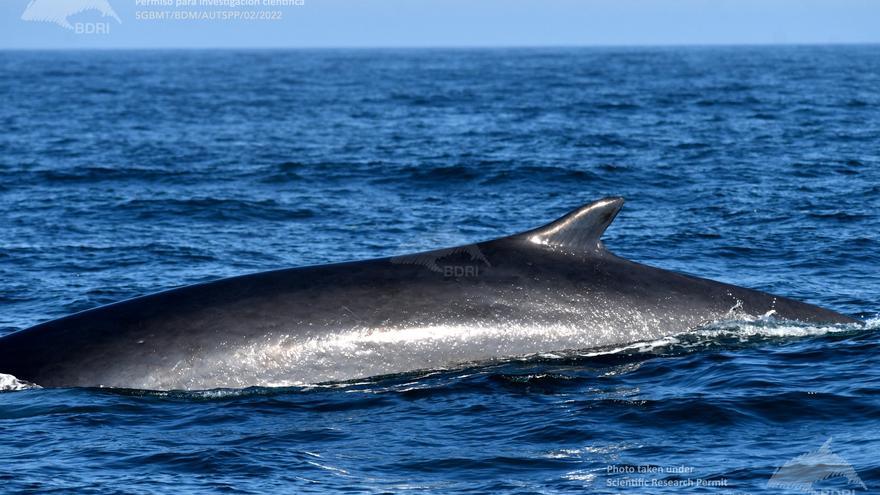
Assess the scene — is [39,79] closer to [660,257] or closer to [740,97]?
[740,97]

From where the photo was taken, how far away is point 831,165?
31031 mm

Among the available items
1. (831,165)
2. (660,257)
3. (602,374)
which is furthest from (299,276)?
(831,165)

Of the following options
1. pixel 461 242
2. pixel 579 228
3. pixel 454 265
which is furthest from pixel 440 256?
pixel 461 242

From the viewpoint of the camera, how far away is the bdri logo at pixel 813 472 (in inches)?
365

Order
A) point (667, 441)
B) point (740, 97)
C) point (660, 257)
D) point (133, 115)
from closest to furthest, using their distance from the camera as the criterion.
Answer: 1. point (667, 441)
2. point (660, 257)
3. point (133, 115)
4. point (740, 97)

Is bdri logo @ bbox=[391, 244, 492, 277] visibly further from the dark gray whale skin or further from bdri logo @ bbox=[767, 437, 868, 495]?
bdri logo @ bbox=[767, 437, 868, 495]

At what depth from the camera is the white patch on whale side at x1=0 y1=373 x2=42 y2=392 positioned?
11.5m

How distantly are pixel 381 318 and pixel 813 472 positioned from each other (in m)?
4.12

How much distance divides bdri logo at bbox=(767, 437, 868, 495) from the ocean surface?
0.02 meters

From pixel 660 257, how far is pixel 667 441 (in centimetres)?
1012

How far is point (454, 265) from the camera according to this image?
40.0ft

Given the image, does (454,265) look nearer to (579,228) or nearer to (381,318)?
(381,318)

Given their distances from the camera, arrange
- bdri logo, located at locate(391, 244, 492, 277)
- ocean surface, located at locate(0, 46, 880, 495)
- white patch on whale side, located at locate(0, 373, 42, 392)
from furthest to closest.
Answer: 1. bdri logo, located at locate(391, 244, 492, 277)
2. white patch on whale side, located at locate(0, 373, 42, 392)
3. ocean surface, located at locate(0, 46, 880, 495)

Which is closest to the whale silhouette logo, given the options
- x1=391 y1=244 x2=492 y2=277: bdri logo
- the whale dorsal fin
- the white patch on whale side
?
x1=391 y1=244 x2=492 y2=277: bdri logo
